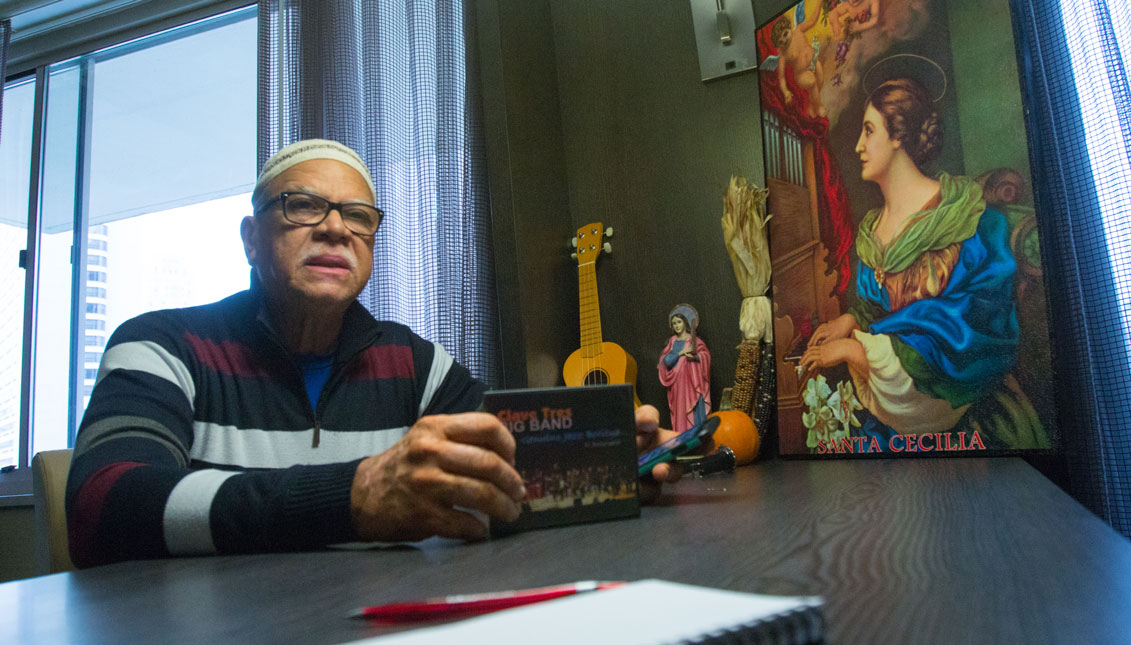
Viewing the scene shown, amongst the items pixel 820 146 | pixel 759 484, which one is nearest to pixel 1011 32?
pixel 820 146

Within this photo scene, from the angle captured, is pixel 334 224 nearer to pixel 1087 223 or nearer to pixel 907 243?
pixel 907 243

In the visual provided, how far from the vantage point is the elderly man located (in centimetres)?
72

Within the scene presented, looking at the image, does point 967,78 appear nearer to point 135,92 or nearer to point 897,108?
point 897,108

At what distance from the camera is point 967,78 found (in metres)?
1.41

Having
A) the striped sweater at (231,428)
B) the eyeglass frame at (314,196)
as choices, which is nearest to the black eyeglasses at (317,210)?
the eyeglass frame at (314,196)

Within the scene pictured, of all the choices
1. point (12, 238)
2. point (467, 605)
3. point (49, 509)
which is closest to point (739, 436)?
point (467, 605)

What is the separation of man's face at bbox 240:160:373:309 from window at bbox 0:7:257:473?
1.54m

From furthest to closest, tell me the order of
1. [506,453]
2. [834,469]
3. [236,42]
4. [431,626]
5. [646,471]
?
[236,42] < [834,469] < [646,471] < [506,453] < [431,626]

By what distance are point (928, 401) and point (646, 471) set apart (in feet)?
2.34

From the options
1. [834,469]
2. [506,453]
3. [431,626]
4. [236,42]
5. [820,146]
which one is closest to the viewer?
[431,626]

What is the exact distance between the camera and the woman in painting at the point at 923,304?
1.31 meters

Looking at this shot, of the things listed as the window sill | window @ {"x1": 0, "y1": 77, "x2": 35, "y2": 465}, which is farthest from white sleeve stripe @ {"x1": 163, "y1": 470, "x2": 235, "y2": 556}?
window @ {"x1": 0, "y1": 77, "x2": 35, "y2": 465}

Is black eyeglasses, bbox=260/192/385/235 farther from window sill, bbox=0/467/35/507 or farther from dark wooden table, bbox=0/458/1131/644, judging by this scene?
window sill, bbox=0/467/35/507

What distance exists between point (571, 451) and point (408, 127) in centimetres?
171
